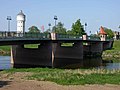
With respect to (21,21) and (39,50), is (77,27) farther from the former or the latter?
(39,50)

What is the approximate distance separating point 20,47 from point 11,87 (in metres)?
42.4

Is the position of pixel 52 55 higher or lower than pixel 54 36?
lower

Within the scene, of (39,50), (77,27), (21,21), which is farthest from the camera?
(77,27)

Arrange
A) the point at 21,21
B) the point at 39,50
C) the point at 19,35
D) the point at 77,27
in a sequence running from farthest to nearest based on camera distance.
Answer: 1. the point at 77,27
2. the point at 21,21
3. the point at 39,50
4. the point at 19,35

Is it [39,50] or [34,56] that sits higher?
[39,50]

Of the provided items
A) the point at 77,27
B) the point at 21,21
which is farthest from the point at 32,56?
the point at 77,27

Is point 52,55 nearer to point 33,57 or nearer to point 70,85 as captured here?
point 33,57

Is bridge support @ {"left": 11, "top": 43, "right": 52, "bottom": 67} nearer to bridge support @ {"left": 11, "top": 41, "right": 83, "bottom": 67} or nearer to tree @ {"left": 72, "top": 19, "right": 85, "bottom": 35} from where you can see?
bridge support @ {"left": 11, "top": 41, "right": 83, "bottom": 67}

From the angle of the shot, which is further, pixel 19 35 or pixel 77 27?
pixel 77 27

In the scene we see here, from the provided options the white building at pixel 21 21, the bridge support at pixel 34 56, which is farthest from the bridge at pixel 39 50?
the white building at pixel 21 21

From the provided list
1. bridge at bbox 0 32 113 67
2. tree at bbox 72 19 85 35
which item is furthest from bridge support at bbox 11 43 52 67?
tree at bbox 72 19 85 35

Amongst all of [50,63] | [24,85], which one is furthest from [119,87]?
[50,63]

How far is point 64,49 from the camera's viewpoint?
78250mm

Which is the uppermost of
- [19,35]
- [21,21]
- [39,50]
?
[21,21]
